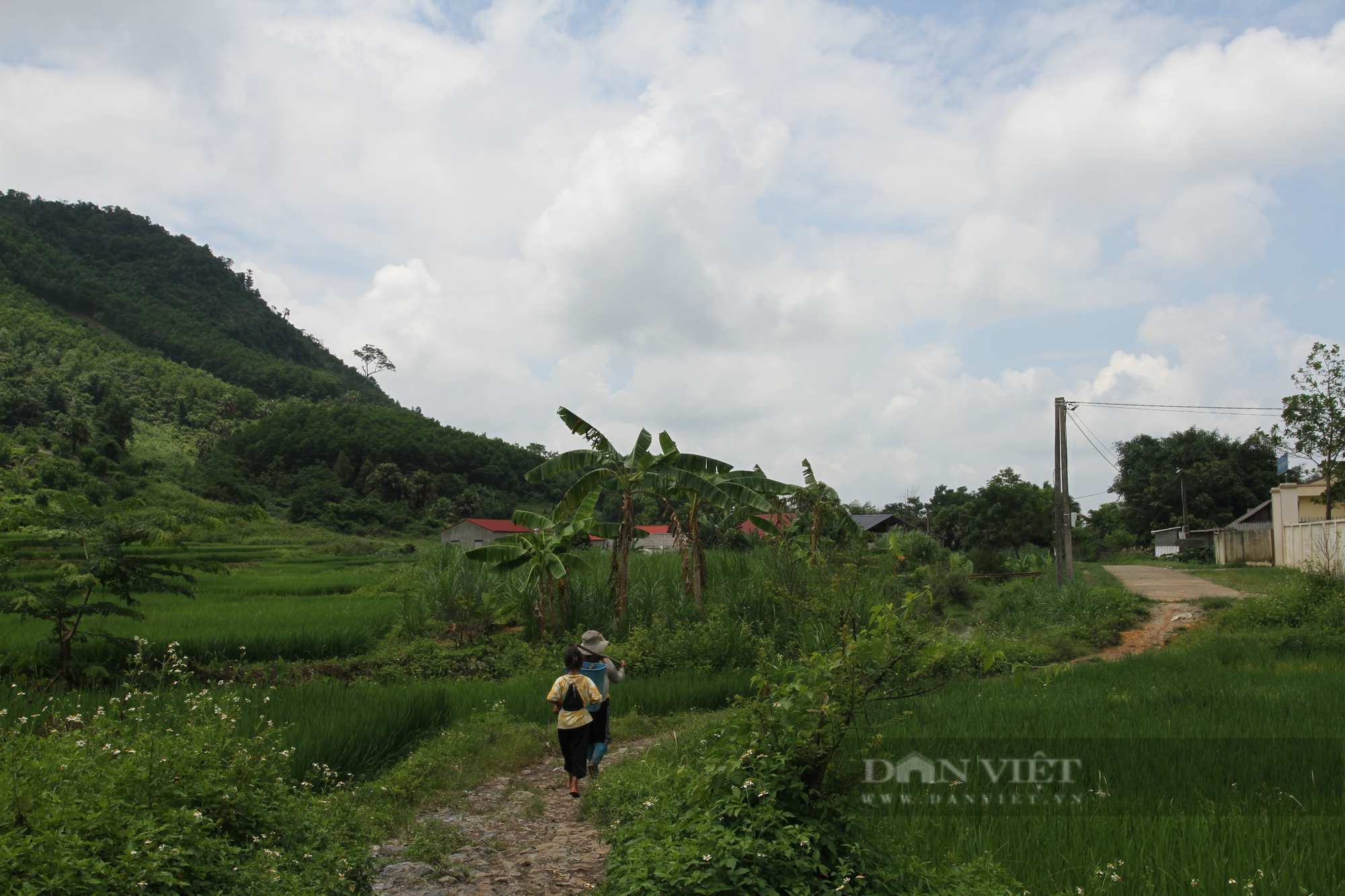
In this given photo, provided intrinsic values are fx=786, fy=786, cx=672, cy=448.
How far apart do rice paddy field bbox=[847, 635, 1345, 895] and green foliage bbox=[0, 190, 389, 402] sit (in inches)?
4273

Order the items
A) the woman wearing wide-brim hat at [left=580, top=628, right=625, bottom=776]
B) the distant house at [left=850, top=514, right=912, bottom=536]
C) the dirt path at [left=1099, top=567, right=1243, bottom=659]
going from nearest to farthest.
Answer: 1. the woman wearing wide-brim hat at [left=580, top=628, right=625, bottom=776]
2. the dirt path at [left=1099, top=567, right=1243, bottom=659]
3. the distant house at [left=850, top=514, right=912, bottom=536]

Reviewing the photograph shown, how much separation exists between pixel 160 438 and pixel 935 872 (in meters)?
84.9

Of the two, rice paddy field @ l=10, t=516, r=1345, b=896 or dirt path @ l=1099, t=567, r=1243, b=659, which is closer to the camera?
rice paddy field @ l=10, t=516, r=1345, b=896

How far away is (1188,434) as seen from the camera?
60938mm

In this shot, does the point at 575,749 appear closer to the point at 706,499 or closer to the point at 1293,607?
the point at 706,499

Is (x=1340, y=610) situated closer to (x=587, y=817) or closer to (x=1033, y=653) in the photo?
(x=1033, y=653)

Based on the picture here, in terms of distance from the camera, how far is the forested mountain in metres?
61.4

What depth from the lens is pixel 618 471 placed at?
1622 centimetres

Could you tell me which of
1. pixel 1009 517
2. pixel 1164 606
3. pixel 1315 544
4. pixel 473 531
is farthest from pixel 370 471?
pixel 1315 544

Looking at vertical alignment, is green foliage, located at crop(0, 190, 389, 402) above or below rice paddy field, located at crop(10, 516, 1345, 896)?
above

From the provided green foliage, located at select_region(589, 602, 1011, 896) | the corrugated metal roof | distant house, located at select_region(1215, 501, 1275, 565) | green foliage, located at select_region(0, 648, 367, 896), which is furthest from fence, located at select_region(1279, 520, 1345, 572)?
green foliage, located at select_region(0, 648, 367, 896)

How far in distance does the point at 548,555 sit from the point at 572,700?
30.0 ft

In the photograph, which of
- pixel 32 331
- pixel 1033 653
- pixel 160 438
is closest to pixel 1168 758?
pixel 1033 653

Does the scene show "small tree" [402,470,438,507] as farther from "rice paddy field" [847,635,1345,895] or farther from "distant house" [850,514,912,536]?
"rice paddy field" [847,635,1345,895]
